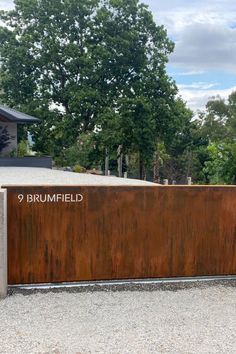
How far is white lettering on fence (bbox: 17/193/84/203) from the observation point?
21.4ft

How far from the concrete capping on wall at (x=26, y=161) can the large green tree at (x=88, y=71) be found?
6448 millimetres

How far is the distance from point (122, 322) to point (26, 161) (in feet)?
69.3

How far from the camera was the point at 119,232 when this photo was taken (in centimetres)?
675

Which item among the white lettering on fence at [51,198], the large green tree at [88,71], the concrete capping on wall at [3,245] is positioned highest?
the large green tree at [88,71]

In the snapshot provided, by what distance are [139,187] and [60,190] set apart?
49.4 inches

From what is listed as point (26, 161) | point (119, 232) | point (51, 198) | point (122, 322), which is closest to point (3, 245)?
point (51, 198)

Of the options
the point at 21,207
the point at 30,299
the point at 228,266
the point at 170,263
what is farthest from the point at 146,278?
the point at 21,207

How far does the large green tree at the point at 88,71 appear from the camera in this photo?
3206 centimetres

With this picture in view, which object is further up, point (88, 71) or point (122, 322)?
point (88, 71)

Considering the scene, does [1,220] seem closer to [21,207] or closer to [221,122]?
[21,207]

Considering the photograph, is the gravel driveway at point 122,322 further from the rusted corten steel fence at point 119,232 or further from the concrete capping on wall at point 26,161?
the concrete capping on wall at point 26,161

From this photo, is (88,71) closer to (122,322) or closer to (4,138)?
(4,138)

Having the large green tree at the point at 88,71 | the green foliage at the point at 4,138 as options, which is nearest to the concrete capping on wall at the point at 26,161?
the green foliage at the point at 4,138

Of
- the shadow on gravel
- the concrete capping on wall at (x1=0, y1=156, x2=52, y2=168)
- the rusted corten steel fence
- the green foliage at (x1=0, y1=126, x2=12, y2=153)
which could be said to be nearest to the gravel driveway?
the shadow on gravel
